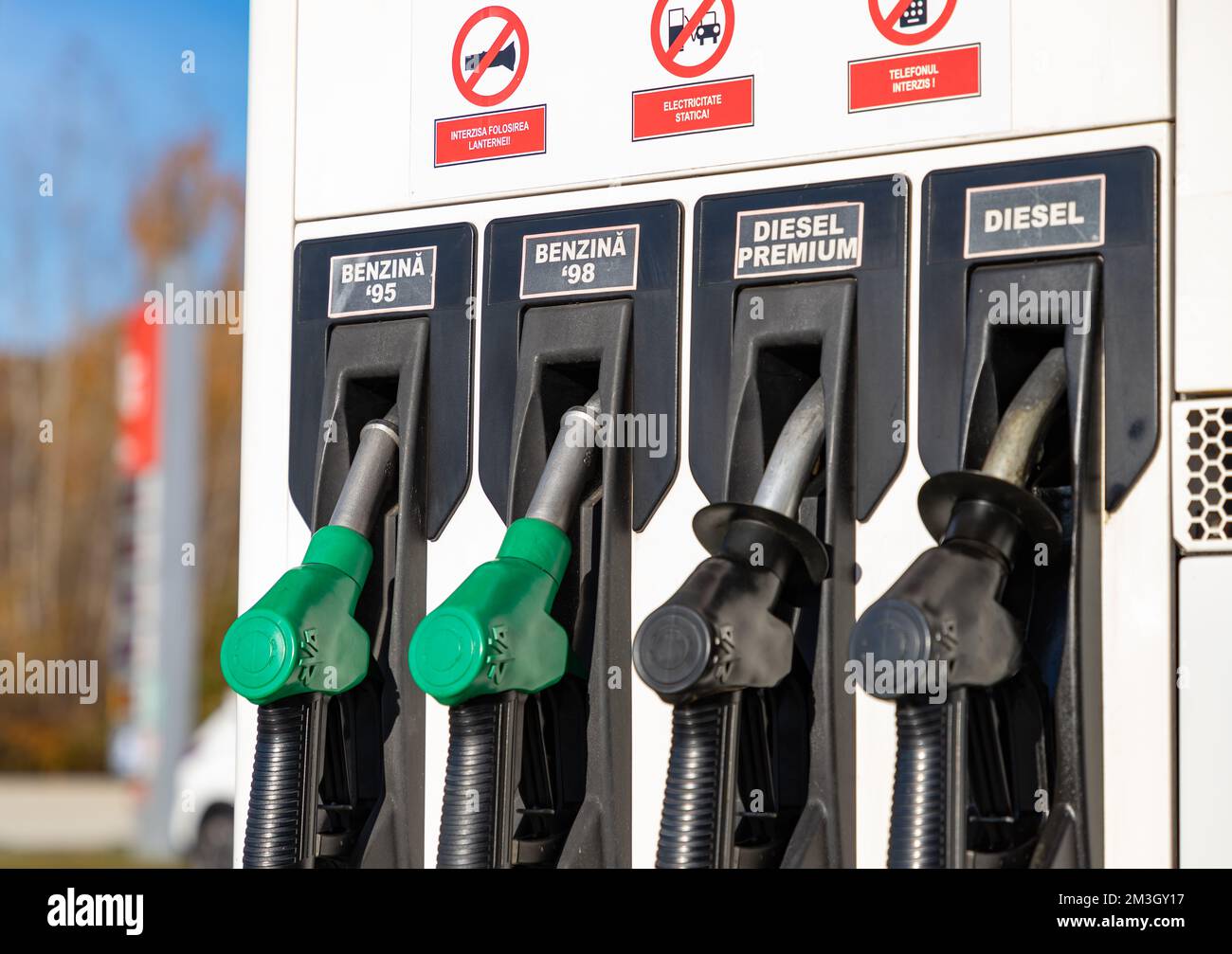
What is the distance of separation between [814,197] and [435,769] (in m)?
0.97

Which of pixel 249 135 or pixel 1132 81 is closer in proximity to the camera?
pixel 1132 81

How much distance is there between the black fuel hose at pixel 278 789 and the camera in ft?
8.10

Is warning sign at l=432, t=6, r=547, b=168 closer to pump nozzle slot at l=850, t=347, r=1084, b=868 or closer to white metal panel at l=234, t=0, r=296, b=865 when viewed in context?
white metal panel at l=234, t=0, r=296, b=865

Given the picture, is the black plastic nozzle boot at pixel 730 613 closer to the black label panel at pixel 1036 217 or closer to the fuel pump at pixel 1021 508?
the fuel pump at pixel 1021 508

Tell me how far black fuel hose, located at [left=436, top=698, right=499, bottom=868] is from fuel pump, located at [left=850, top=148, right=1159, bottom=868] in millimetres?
521

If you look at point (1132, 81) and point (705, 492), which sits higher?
point (1132, 81)

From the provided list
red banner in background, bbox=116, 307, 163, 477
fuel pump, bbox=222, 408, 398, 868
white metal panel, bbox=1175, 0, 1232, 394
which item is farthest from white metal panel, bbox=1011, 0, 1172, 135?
red banner in background, bbox=116, 307, 163, 477

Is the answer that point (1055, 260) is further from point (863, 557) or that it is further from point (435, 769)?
point (435, 769)

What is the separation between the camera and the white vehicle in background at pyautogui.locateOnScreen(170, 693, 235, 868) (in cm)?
1183

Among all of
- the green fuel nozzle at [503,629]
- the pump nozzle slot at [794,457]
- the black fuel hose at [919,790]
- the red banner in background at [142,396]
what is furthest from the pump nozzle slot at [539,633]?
the red banner in background at [142,396]

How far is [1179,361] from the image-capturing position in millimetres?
2057

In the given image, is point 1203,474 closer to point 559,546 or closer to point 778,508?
point 778,508
